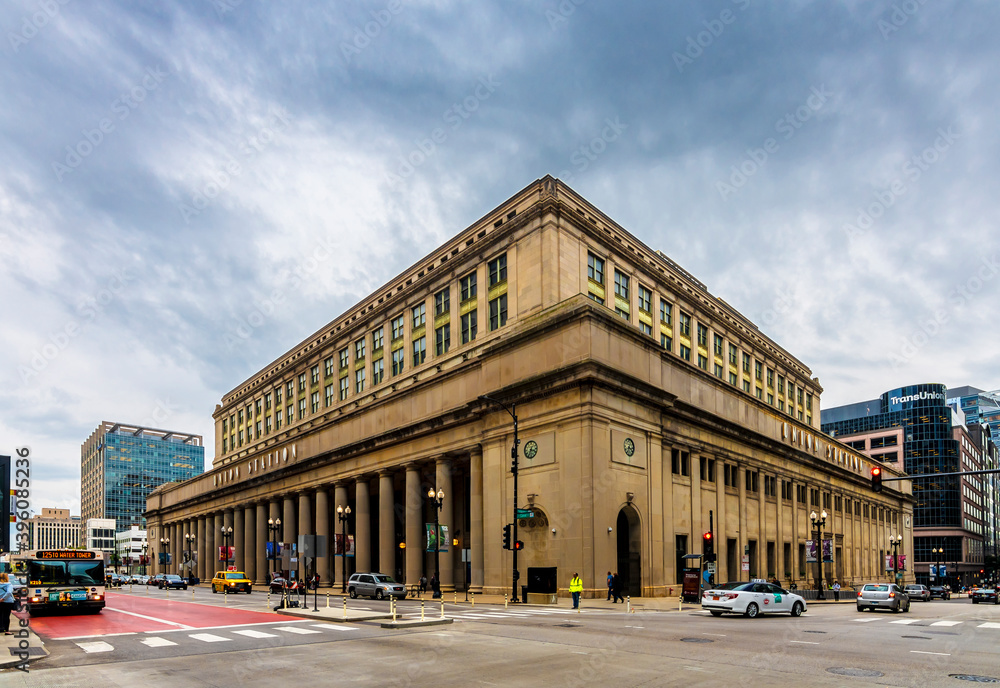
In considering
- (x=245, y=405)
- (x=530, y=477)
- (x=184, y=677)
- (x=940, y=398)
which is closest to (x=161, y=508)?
(x=245, y=405)

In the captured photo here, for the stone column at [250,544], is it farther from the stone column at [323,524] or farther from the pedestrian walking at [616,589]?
the pedestrian walking at [616,589]

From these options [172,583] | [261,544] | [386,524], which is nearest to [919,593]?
[386,524]

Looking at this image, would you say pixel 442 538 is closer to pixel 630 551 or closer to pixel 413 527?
pixel 630 551

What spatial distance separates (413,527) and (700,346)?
122 ft

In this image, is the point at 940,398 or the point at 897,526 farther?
the point at 940,398

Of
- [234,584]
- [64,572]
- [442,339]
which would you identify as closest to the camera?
[64,572]

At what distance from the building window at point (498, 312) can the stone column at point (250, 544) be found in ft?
167

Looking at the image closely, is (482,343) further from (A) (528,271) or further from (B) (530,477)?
(B) (530,477)

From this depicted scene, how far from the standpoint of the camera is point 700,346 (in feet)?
258

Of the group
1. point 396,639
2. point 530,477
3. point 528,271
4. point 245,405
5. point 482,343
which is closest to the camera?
point 396,639

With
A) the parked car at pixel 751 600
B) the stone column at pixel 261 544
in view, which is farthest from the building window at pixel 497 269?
the stone column at pixel 261 544

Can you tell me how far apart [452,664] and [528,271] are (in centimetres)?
4320

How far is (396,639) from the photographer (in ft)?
67.5

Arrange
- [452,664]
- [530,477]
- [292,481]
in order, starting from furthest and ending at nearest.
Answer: [292,481], [530,477], [452,664]
